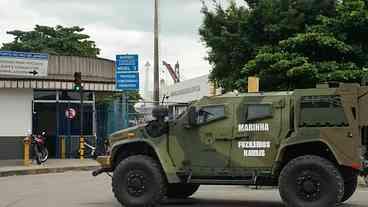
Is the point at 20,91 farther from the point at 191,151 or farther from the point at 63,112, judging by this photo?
the point at 191,151

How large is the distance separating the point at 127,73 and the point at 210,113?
15810mm

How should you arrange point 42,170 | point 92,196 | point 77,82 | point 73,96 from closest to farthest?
point 92,196 < point 42,170 < point 77,82 < point 73,96

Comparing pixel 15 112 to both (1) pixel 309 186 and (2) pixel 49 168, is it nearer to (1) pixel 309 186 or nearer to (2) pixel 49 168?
(2) pixel 49 168

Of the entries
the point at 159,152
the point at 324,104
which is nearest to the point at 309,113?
the point at 324,104

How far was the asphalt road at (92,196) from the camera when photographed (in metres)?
13.8

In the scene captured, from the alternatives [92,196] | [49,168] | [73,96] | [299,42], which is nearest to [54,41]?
[73,96]

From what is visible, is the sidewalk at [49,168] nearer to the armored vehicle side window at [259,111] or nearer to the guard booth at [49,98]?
the guard booth at [49,98]

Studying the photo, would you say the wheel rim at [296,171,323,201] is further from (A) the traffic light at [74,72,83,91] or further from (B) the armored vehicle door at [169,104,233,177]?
(A) the traffic light at [74,72,83,91]

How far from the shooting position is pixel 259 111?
12391 millimetres

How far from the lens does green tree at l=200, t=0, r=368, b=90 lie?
2152 centimetres

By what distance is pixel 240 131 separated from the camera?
1244cm

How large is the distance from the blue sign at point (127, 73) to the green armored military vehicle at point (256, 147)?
14.7 metres

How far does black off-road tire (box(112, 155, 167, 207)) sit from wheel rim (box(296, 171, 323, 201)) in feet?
8.41

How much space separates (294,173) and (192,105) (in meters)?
2.41
